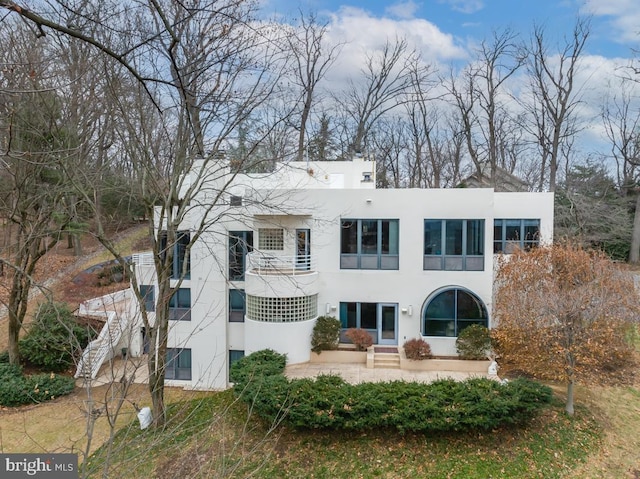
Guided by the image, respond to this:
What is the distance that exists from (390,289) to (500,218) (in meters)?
5.96

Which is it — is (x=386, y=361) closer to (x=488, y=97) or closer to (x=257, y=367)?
(x=257, y=367)

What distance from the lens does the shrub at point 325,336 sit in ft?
46.3

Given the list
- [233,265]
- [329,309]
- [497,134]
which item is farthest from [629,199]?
[233,265]

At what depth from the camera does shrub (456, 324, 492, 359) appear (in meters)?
13.2

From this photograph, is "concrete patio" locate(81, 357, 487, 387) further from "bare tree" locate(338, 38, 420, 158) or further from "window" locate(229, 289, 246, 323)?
"bare tree" locate(338, 38, 420, 158)

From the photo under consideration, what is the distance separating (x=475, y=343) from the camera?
13.2m

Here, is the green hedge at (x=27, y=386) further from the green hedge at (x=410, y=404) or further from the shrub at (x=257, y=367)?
the green hedge at (x=410, y=404)

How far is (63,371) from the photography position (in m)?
16.3

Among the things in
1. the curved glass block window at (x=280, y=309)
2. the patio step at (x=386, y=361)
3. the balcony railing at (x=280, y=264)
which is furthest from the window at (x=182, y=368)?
the patio step at (x=386, y=361)

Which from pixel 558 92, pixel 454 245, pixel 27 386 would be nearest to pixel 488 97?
pixel 558 92

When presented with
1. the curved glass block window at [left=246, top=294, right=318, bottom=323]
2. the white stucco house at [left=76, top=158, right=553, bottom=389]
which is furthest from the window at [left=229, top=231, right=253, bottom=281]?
the curved glass block window at [left=246, top=294, right=318, bottom=323]

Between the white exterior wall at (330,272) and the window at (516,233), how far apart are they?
0.86 ft

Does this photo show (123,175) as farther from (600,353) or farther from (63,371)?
(600,353)

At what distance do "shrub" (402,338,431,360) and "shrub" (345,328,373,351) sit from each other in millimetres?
1451
